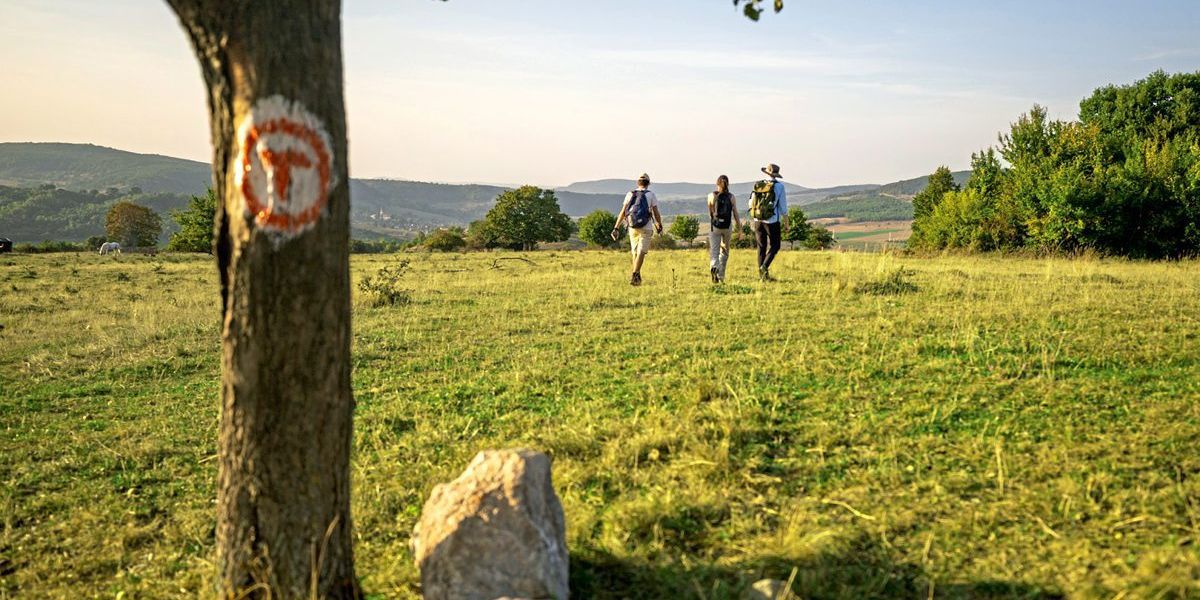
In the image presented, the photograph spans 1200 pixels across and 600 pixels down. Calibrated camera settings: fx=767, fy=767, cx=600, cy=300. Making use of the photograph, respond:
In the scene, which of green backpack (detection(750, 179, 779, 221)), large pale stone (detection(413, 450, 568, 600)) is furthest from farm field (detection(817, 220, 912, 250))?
large pale stone (detection(413, 450, 568, 600))

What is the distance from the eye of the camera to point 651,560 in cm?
374

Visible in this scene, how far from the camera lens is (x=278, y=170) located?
2988 mm

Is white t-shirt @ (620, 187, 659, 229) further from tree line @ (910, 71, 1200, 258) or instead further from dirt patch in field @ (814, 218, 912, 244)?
dirt patch in field @ (814, 218, 912, 244)

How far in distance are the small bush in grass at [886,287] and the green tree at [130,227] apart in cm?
9071

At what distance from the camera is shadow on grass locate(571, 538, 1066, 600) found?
3299 mm

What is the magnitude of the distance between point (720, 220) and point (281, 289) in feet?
37.4

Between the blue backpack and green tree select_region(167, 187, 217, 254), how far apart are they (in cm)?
5296

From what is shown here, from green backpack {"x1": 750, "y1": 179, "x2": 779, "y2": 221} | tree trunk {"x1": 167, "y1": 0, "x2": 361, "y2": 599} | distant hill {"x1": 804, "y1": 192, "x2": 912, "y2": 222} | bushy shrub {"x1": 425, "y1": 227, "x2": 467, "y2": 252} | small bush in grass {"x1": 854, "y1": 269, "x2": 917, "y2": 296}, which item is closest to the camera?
tree trunk {"x1": 167, "y1": 0, "x2": 361, "y2": 599}

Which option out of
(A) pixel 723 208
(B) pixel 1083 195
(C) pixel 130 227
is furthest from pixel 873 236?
(C) pixel 130 227

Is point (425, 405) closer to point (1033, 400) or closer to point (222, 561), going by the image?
point (222, 561)

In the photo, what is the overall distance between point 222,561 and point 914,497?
137 inches

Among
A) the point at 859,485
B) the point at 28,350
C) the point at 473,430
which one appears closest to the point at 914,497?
the point at 859,485

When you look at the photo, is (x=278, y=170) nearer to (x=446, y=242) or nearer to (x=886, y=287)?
(x=886, y=287)

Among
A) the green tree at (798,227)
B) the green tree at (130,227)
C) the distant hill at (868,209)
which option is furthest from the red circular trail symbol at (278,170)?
the distant hill at (868,209)
